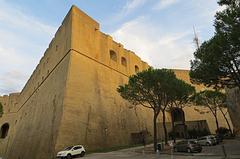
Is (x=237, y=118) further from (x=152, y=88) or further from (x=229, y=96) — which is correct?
(x=152, y=88)

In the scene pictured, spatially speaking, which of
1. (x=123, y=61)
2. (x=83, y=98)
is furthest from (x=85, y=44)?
(x=123, y=61)

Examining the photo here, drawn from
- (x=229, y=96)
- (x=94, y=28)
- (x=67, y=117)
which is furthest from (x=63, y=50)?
(x=229, y=96)

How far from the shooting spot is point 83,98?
31125 mm

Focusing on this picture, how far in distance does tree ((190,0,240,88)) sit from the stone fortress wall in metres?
14.8

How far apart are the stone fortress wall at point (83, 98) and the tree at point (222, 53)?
14.8m

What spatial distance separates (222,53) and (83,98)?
19169mm

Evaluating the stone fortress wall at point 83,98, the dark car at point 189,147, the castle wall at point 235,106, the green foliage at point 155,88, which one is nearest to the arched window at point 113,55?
the stone fortress wall at point 83,98

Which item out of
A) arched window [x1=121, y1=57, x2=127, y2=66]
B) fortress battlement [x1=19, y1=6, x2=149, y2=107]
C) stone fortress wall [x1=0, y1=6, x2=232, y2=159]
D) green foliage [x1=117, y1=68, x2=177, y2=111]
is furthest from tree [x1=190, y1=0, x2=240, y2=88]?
arched window [x1=121, y1=57, x2=127, y2=66]

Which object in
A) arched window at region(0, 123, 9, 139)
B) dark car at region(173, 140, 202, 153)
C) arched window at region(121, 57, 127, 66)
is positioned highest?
arched window at region(121, 57, 127, 66)

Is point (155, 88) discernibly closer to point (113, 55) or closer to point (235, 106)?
point (235, 106)

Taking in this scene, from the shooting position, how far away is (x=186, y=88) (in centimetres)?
3083

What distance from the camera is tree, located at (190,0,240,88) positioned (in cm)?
1427

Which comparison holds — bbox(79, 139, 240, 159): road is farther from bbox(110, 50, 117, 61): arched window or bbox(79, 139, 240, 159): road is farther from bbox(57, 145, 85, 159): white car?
bbox(110, 50, 117, 61): arched window

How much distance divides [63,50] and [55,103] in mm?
8953
